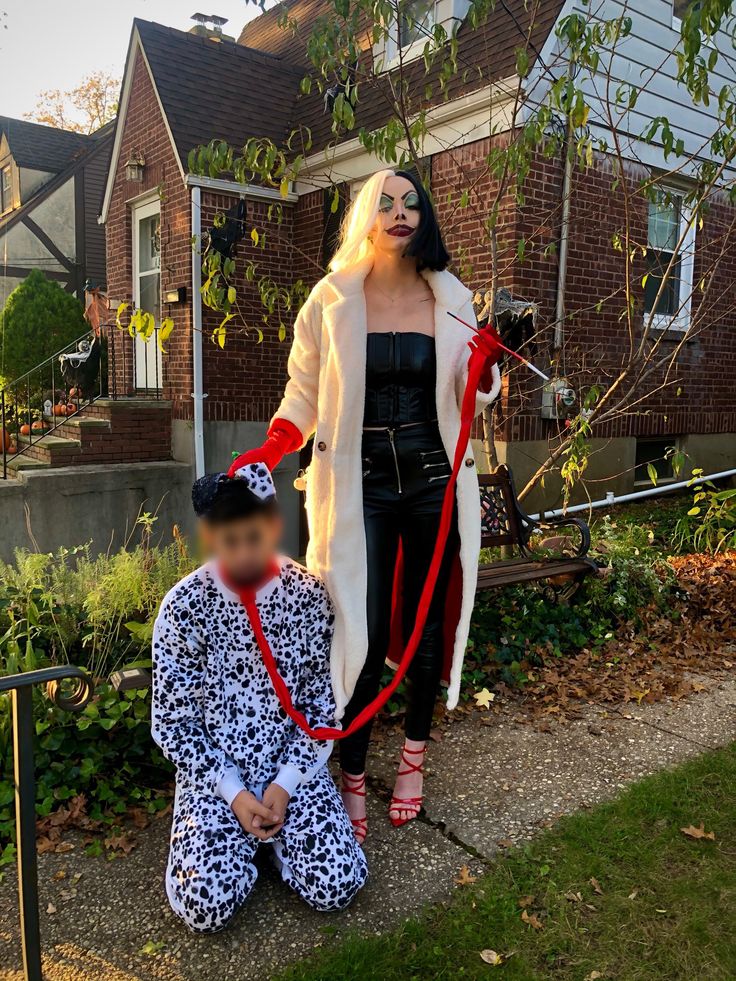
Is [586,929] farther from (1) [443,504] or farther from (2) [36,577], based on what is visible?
(2) [36,577]

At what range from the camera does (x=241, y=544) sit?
88.0 inches

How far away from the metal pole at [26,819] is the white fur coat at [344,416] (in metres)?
1.03

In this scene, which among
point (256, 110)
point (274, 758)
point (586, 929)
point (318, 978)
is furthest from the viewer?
point (256, 110)

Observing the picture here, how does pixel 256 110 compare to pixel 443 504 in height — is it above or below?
above

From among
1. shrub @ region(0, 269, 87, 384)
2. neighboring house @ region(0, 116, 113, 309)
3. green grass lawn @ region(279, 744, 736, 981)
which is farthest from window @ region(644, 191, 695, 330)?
neighboring house @ region(0, 116, 113, 309)

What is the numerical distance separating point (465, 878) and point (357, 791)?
0.45m

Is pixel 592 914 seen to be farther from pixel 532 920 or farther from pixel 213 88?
pixel 213 88

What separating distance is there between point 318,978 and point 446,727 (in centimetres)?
157

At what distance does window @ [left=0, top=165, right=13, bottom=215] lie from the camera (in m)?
20.4

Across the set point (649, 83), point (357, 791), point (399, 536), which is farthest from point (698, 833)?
point (649, 83)

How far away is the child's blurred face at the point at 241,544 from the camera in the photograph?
2.22m

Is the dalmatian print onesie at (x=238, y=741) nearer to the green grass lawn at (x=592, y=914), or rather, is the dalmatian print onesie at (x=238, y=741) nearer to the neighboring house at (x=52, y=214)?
the green grass lawn at (x=592, y=914)

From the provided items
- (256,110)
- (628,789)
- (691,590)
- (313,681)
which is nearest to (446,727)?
(628,789)

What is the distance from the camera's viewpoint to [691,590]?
16.5 feet
